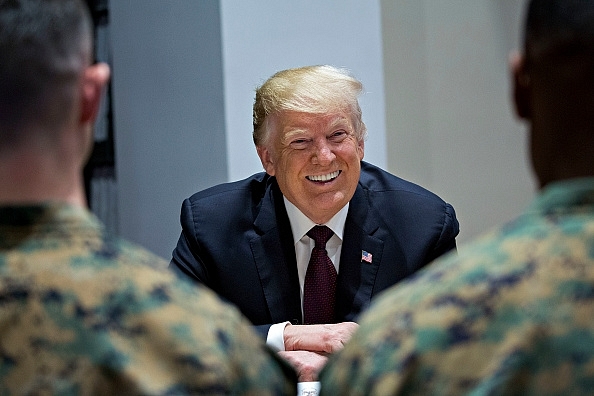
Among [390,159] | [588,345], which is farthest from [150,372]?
[390,159]

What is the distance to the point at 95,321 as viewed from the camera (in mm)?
1059

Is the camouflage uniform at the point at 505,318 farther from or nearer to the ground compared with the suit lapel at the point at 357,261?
farther from the ground

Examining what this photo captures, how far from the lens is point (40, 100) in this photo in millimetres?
1107

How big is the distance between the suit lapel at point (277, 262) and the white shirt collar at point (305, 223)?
18 mm

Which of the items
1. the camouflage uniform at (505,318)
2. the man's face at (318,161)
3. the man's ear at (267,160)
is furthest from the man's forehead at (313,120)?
the camouflage uniform at (505,318)

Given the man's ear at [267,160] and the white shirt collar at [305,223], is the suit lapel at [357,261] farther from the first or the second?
the man's ear at [267,160]

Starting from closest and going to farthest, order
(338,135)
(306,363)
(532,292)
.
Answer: (532,292), (306,363), (338,135)

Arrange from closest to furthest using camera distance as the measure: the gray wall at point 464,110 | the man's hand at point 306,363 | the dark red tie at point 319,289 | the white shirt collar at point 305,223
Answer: the man's hand at point 306,363 → the dark red tie at point 319,289 → the white shirt collar at point 305,223 → the gray wall at point 464,110

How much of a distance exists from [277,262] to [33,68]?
1.70m

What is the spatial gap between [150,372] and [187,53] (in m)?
3.04

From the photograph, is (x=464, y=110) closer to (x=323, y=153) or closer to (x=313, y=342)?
(x=323, y=153)

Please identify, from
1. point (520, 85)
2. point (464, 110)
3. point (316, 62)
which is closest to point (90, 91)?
point (520, 85)

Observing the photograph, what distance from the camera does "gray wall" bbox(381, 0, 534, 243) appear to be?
166 inches

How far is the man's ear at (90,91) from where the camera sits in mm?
1153
